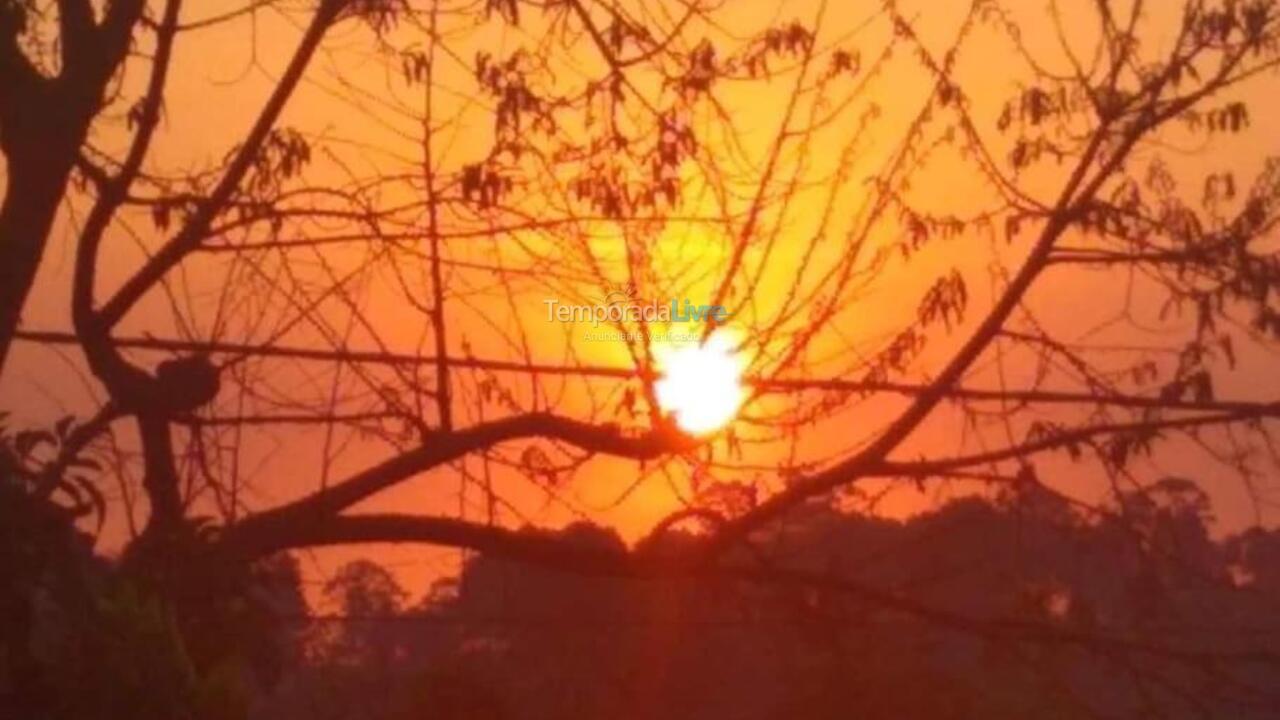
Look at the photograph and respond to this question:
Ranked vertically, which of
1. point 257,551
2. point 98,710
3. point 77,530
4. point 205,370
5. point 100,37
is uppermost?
point 100,37

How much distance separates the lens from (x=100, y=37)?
6.80 m

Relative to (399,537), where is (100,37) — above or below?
above

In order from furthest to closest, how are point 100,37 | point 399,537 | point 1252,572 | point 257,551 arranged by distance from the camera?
point 1252,572 → point 399,537 → point 257,551 → point 100,37

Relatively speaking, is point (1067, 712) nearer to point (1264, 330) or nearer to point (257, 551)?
point (1264, 330)

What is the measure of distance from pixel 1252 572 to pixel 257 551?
483 cm

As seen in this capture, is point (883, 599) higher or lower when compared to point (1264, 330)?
lower

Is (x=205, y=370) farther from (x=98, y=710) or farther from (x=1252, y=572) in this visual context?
(x=1252, y=572)

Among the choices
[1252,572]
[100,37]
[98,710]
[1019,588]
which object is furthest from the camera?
[1252,572]

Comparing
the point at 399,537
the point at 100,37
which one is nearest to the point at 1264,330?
the point at 399,537

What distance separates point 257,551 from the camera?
7.33 metres

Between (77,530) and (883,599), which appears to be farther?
(883,599)

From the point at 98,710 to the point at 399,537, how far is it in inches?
114

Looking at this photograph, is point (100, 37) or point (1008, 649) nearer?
point (100, 37)

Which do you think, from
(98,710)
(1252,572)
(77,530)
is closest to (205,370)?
(77,530)
